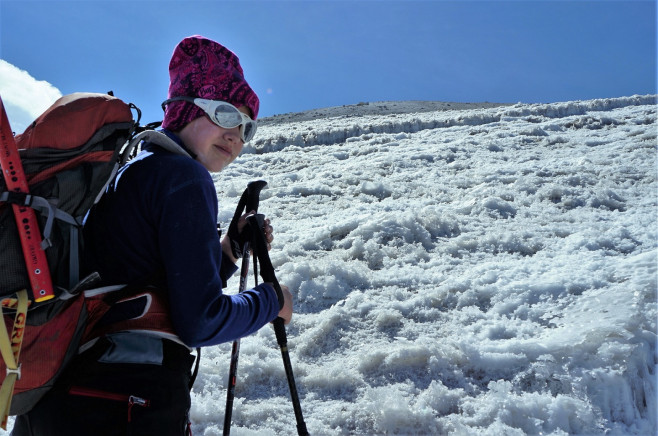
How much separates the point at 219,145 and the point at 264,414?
2.04 metres

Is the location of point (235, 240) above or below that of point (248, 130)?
below

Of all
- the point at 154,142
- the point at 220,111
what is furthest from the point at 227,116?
the point at 154,142

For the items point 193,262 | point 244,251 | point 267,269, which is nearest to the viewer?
point 193,262

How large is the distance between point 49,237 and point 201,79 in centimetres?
92

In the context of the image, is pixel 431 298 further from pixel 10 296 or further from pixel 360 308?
pixel 10 296

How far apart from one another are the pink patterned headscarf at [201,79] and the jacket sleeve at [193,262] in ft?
1.50

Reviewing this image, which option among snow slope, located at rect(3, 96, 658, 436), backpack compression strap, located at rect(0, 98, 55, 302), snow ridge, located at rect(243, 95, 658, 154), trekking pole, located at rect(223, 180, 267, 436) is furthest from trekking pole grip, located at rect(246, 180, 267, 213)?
snow ridge, located at rect(243, 95, 658, 154)

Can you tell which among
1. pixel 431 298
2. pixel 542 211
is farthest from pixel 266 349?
pixel 542 211

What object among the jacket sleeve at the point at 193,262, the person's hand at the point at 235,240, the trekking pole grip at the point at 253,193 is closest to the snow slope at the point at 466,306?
the person's hand at the point at 235,240

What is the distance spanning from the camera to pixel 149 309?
168cm

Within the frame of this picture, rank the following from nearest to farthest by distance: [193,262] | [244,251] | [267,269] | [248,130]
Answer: [193,262] → [248,130] → [267,269] → [244,251]

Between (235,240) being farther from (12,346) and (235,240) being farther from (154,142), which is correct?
(12,346)

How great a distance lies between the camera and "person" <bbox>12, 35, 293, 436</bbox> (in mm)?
1568

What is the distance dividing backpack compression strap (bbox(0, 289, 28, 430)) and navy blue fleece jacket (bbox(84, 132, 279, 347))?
0.27m
